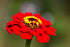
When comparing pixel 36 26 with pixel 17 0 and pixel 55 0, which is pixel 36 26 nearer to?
pixel 17 0

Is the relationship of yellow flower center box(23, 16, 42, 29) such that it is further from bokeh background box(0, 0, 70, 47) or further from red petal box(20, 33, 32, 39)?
bokeh background box(0, 0, 70, 47)

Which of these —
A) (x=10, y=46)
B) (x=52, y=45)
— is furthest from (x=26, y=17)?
(x=52, y=45)

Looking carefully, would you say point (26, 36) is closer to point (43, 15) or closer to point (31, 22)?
point (31, 22)

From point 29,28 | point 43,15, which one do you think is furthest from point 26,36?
point 43,15

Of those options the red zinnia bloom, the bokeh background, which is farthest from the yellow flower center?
the bokeh background

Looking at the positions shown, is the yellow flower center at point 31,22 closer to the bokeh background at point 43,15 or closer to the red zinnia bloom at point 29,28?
the red zinnia bloom at point 29,28

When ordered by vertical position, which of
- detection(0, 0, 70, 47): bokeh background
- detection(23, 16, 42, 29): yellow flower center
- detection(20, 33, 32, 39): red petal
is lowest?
detection(0, 0, 70, 47): bokeh background

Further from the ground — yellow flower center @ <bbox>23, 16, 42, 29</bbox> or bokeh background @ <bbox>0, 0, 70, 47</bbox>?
yellow flower center @ <bbox>23, 16, 42, 29</bbox>
